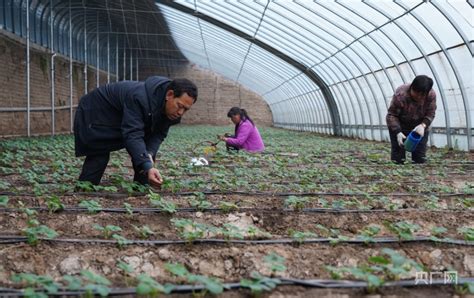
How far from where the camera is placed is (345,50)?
57.7 feet

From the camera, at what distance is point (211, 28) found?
21.3m

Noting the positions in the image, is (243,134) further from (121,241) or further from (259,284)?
(259,284)

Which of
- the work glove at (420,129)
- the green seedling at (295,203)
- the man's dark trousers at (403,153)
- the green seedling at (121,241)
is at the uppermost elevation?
the work glove at (420,129)

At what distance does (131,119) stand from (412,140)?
4162 millimetres

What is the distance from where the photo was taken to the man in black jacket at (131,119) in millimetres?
4329

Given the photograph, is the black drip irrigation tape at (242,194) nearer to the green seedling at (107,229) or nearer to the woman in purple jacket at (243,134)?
the green seedling at (107,229)

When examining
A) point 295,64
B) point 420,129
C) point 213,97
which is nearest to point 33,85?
point 295,64

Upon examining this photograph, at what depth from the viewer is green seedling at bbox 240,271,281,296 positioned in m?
2.36

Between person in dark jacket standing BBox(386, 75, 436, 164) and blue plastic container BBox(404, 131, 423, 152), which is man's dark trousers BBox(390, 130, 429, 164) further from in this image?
blue plastic container BBox(404, 131, 423, 152)

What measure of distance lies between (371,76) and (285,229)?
14.5 m

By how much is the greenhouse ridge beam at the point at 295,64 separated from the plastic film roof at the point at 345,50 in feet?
0.14

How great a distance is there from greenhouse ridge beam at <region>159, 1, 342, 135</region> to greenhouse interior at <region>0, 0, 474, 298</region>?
680 millimetres

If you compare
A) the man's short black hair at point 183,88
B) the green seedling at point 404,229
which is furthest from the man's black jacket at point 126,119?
the green seedling at point 404,229

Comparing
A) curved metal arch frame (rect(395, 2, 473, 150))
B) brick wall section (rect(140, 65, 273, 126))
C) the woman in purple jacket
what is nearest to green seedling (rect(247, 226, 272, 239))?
the woman in purple jacket
